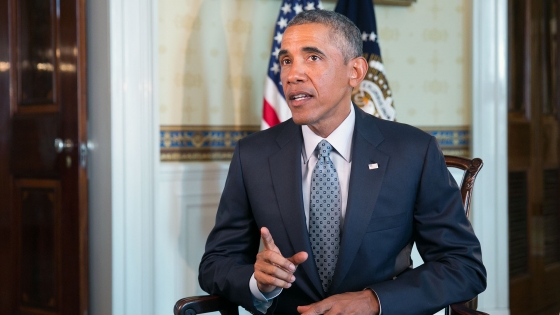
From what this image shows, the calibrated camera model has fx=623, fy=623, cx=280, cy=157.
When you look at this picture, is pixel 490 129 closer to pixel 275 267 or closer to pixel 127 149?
pixel 127 149

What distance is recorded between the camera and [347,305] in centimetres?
162

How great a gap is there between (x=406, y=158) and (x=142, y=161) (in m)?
1.56

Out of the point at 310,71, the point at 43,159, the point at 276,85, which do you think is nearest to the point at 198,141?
the point at 276,85

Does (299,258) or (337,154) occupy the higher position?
(337,154)

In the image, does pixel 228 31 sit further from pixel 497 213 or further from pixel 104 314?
pixel 497 213

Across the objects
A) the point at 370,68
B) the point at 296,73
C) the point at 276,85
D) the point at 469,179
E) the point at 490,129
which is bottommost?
the point at 469,179

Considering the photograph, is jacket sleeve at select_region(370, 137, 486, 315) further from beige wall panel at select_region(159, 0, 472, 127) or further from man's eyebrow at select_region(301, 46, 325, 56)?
beige wall panel at select_region(159, 0, 472, 127)

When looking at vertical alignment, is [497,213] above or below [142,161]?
below

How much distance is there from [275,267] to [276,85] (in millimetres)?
1702

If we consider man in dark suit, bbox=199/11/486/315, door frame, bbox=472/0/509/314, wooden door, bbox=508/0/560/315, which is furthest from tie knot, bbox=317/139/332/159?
wooden door, bbox=508/0/560/315

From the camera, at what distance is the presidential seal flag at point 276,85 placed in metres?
3.12

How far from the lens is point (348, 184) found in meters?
1.88

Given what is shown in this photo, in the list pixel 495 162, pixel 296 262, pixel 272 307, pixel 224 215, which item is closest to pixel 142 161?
pixel 224 215

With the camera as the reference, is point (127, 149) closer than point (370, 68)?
Yes
